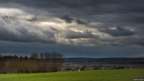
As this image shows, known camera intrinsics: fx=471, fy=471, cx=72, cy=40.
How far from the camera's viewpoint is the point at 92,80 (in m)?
83.2

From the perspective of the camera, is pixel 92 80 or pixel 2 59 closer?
pixel 92 80

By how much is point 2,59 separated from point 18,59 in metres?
6.74

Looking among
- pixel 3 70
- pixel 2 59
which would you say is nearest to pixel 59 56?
pixel 2 59

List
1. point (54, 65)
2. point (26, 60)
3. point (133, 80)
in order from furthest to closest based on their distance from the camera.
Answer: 1. point (26, 60)
2. point (54, 65)
3. point (133, 80)

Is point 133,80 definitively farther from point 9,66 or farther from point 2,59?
point 2,59

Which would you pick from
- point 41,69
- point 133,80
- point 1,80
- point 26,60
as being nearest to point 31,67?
point 41,69

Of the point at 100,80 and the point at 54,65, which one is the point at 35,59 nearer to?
the point at 54,65

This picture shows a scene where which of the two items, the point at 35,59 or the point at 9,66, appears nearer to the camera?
the point at 9,66

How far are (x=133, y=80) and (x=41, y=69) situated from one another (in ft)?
280

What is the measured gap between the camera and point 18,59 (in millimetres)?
191875

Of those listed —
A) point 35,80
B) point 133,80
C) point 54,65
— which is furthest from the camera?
point 54,65

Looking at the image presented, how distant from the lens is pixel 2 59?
620 ft

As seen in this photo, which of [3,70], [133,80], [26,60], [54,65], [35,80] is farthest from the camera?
[26,60]

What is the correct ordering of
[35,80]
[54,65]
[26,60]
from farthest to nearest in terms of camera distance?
1. [26,60]
2. [54,65]
3. [35,80]
